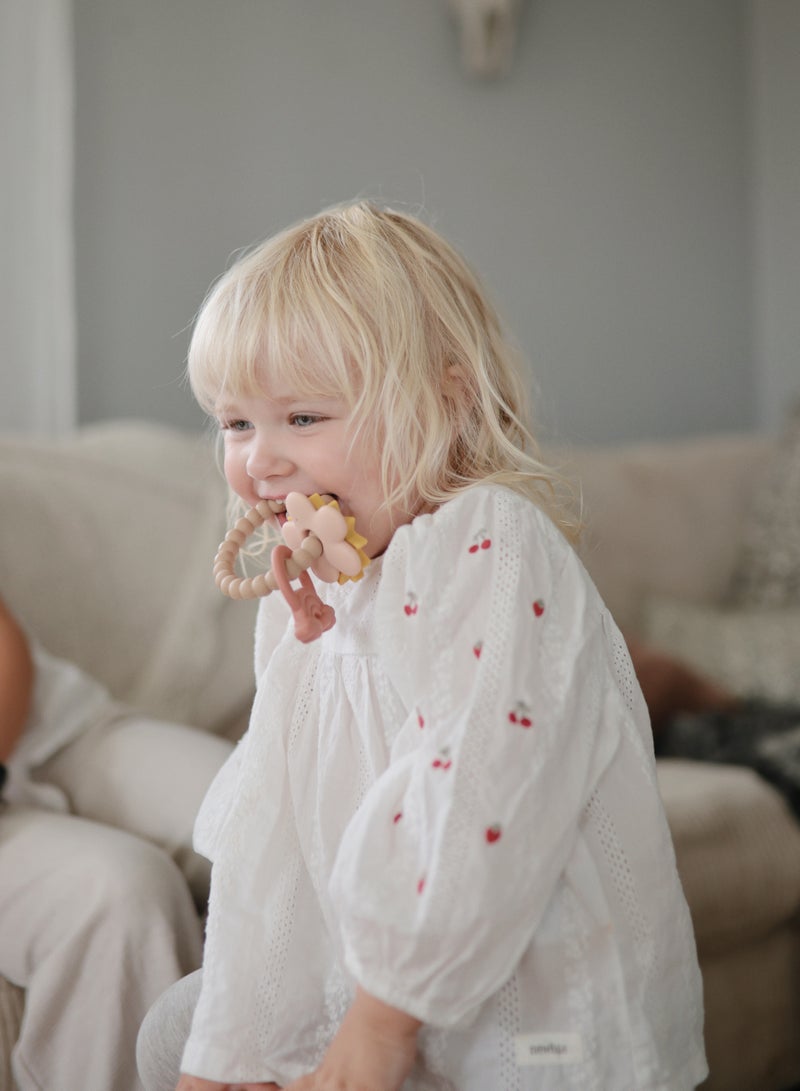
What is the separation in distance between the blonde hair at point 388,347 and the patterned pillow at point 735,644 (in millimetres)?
1029

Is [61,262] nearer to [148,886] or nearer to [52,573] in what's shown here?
[52,573]

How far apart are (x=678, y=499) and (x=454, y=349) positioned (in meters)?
1.41

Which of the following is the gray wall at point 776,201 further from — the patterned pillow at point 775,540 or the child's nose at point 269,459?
the child's nose at point 269,459

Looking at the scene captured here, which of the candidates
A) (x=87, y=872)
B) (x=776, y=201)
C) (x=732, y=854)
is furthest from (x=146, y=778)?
(x=776, y=201)

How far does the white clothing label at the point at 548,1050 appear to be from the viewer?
0.72 metres

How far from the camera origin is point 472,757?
2.30ft

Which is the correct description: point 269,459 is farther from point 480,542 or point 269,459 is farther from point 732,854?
point 732,854

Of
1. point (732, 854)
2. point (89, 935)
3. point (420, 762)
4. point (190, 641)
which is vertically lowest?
point (732, 854)

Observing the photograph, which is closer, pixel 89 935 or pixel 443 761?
pixel 443 761

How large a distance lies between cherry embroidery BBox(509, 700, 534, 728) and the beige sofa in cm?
61

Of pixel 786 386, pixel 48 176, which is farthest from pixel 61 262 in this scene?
pixel 786 386

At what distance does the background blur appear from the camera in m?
1.93

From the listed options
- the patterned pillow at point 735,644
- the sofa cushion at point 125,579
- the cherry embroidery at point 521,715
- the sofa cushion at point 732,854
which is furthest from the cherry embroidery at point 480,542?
the patterned pillow at point 735,644

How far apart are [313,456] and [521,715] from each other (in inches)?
9.5
